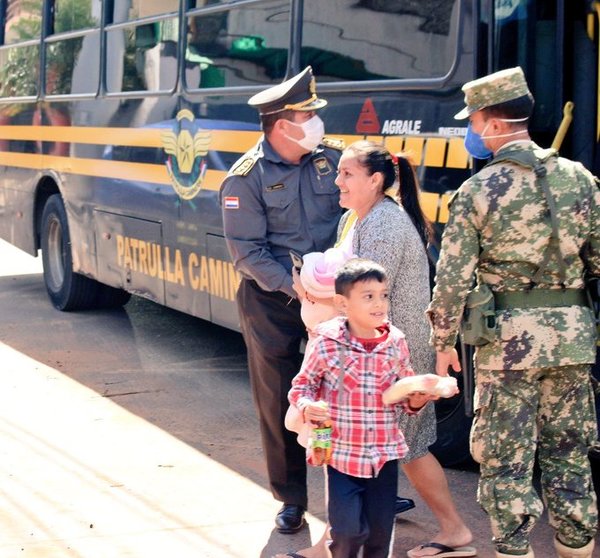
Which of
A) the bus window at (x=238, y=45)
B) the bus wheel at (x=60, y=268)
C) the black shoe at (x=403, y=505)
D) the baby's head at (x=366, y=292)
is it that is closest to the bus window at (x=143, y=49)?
the bus window at (x=238, y=45)

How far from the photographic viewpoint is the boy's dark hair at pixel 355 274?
159 inches

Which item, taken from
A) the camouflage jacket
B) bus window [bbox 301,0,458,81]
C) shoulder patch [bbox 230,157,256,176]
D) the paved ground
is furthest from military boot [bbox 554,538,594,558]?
bus window [bbox 301,0,458,81]

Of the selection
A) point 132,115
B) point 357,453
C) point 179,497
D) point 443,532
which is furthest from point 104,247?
point 357,453

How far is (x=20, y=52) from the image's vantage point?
1134 cm

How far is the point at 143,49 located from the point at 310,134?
4027 millimetres

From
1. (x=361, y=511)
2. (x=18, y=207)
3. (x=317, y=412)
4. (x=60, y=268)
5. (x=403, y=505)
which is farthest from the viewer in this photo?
(x=18, y=207)

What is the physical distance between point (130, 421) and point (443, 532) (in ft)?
8.48

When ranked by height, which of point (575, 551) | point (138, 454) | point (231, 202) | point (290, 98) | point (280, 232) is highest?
point (290, 98)

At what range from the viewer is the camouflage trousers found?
4.35m

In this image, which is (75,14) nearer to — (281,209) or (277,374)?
(281,209)

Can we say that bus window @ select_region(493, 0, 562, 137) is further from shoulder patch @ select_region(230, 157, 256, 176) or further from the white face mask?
shoulder patch @ select_region(230, 157, 256, 176)

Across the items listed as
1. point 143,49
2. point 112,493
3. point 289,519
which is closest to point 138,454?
point 112,493

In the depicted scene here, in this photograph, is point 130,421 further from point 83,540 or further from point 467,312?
point 467,312

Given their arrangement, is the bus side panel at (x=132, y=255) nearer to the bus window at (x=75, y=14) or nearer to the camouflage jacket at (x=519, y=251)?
the bus window at (x=75, y=14)
